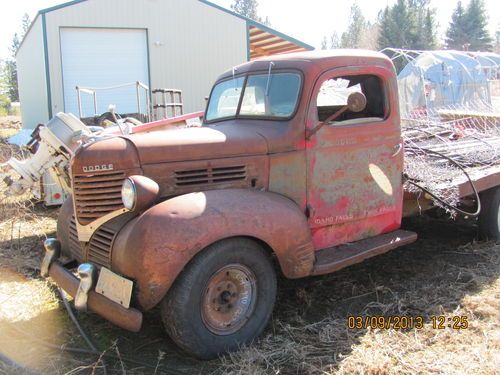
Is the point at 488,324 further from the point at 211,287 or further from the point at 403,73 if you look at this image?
the point at 403,73

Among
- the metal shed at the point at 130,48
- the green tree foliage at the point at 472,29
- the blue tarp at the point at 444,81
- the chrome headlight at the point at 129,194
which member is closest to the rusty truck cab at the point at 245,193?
the chrome headlight at the point at 129,194

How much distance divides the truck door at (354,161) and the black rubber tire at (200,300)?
2.47ft

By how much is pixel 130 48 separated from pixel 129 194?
1464 centimetres

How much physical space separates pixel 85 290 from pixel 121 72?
570 inches

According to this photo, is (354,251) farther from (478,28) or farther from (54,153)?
(478,28)

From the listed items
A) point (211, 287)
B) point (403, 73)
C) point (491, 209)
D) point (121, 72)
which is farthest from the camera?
point (403, 73)

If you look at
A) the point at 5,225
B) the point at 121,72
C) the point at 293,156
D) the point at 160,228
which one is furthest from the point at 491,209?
the point at 121,72

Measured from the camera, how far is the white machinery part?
5832mm

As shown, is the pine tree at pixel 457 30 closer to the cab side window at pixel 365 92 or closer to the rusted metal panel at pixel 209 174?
the cab side window at pixel 365 92

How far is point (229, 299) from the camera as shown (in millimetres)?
3555

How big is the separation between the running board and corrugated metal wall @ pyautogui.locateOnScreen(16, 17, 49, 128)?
14070mm

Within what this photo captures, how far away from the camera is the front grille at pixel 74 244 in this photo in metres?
4.00

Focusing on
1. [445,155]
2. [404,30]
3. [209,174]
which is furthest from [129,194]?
[404,30]

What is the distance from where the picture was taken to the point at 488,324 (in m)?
3.91
